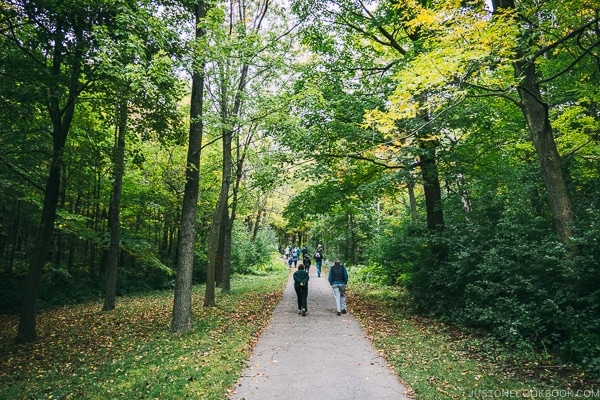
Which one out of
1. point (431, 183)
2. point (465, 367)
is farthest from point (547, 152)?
point (465, 367)

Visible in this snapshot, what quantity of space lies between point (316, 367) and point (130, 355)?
13.6ft

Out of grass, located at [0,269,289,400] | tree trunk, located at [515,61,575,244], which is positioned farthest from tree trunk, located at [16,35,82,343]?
tree trunk, located at [515,61,575,244]

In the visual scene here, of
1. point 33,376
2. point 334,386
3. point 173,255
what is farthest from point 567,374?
point 173,255

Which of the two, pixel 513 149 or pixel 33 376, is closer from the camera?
pixel 33 376

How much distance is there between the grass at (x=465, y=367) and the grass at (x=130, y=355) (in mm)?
3176

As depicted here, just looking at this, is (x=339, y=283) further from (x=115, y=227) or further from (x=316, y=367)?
(x=115, y=227)

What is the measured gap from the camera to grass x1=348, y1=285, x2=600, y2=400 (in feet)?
17.5

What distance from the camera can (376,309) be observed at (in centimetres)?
1285

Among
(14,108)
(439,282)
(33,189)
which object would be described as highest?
(14,108)

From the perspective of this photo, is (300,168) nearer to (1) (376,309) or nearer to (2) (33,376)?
(1) (376,309)

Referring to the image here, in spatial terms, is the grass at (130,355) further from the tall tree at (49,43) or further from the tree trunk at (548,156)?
the tree trunk at (548,156)

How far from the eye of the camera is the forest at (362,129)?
700cm

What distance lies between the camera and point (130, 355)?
758cm

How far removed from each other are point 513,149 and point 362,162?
5.49m
